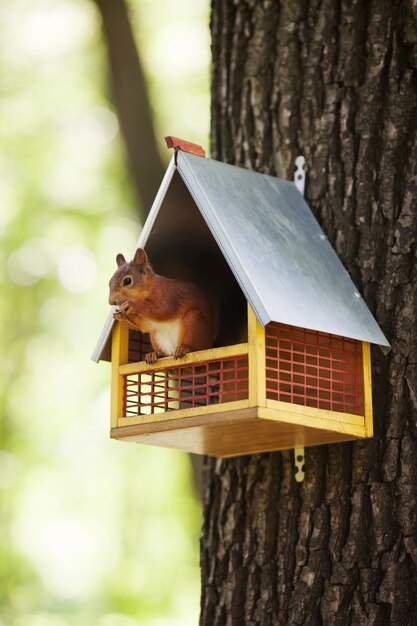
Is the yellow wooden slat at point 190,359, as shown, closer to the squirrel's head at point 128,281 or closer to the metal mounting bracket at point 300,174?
the squirrel's head at point 128,281

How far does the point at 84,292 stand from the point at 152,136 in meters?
3.15

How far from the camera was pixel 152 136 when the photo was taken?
5996 millimetres

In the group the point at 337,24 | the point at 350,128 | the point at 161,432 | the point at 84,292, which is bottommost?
the point at 161,432

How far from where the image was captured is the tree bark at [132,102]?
586 centimetres

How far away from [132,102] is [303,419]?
405 centimetres

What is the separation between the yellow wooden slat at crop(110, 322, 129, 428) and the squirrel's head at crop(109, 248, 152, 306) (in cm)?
21

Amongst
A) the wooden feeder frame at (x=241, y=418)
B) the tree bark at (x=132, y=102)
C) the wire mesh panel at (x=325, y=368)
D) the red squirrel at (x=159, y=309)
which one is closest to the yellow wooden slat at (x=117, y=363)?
the wooden feeder frame at (x=241, y=418)

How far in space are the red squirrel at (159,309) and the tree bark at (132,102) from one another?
3150 millimetres

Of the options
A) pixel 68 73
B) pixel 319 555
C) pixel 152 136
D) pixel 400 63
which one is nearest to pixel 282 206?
pixel 400 63

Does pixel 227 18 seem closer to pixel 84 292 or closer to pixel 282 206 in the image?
pixel 282 206

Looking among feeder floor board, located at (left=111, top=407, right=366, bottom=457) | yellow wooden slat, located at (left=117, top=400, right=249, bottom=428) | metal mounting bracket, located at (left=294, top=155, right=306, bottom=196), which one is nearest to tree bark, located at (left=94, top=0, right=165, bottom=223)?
metal mounting bracket, located at (left=294, top=155, right=306, bottom=196)

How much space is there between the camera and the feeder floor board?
2.38 metres

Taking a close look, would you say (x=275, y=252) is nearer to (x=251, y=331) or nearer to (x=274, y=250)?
(x=274, y=250)

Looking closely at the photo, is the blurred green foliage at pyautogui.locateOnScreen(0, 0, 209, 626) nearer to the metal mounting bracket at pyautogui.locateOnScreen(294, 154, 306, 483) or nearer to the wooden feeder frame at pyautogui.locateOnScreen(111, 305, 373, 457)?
the metal mounting bracket at pyautogui.locateOnScreen(294, 154, 306, 483)
